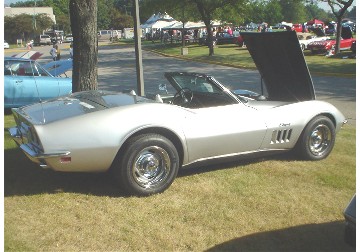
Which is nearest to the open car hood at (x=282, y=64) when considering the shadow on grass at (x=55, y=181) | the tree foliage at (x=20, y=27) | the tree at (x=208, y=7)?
the shadow on grass at (x=55, y=181)

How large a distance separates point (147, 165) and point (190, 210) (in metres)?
0.60

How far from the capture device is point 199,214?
12.6 feet

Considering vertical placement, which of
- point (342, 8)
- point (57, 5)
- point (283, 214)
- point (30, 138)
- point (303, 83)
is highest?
point (57, 5)

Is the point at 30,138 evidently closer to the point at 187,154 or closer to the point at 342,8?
the point at 187,154

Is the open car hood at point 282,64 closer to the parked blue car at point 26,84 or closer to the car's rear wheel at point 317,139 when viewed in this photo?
the car's rear wheel at point 317,139

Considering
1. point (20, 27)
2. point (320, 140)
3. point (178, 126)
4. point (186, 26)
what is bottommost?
point (320, 140)

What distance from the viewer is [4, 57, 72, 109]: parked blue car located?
877 cm

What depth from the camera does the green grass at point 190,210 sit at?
3330 millimetres

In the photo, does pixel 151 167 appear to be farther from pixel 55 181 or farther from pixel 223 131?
pixel 55 181

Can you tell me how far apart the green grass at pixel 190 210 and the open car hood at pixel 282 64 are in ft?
3.22

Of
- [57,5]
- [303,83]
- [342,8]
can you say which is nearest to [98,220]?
[303,83]

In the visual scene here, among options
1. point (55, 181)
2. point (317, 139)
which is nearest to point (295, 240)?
point (317, 139)

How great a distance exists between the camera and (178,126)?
4285 mm

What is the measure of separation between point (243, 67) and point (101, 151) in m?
17.2
